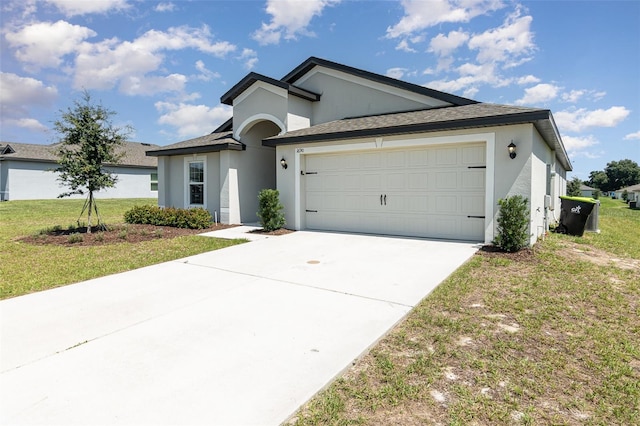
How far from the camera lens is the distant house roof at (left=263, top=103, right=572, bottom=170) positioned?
7566 millimetres

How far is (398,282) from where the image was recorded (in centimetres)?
534

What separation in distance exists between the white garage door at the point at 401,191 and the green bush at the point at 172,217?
12.1ft

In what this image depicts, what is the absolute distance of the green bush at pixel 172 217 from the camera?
38.5 ft

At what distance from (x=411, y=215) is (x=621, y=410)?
7.23 m

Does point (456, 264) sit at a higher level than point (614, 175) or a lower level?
lower

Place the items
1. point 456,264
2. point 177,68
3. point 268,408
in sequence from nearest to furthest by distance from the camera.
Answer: point 268,408, point 456,264, point 177,68

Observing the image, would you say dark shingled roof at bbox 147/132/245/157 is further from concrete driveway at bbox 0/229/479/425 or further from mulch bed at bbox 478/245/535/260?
mulch bed at bbox 478/245/535/260

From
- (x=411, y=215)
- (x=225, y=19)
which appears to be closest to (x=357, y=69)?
(x=225, y=19)

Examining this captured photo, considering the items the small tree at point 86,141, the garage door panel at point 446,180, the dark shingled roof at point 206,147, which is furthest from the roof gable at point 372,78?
the small tree at point 86,141

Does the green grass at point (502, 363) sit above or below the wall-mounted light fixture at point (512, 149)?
below

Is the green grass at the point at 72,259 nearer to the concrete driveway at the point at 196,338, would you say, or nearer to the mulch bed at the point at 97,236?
the mulch bed at the point at 97,236

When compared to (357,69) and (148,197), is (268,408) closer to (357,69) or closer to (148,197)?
(357,69)

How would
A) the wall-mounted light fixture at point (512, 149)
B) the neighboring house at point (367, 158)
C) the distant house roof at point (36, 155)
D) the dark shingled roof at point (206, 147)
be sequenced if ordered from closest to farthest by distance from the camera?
the wall-mounted light fixture at point (512, 149) < the neighboring house at point (367, 158) < the dark shingled roof at point (206, 147) < the distant house roof at point (36, 155)

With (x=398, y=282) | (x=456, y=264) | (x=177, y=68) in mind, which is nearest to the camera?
(x=398, y=282)
